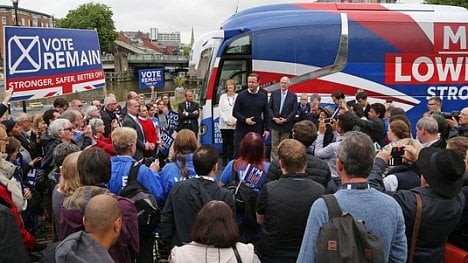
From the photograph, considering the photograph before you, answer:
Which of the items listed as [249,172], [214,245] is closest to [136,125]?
[249,172]

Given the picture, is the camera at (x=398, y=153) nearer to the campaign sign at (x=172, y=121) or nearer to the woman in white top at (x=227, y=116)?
the woman in white top at (x=227, y=116)

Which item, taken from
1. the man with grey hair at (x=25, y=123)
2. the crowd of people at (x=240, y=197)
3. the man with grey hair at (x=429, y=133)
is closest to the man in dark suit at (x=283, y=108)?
the crowd of people at (x=240, y=197)

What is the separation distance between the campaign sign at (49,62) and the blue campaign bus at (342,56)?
7.45 ft

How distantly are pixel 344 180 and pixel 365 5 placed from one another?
27.9ft

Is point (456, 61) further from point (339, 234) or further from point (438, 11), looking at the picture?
point (339, 234)

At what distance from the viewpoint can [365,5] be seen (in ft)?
32.2

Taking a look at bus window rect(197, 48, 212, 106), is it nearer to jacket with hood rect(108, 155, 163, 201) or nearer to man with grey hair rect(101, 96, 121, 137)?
man with grey hair rect(101, 96, 121, 137)

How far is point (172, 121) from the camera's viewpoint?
10.2 meters

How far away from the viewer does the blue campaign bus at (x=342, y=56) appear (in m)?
8.84

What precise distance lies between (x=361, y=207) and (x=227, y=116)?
6218 millimetres

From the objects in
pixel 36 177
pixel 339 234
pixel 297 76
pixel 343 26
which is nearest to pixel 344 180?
pixel 339 234

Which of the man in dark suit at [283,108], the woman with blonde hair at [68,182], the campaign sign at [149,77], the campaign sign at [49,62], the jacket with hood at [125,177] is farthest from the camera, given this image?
the campaign sign at [149,77]

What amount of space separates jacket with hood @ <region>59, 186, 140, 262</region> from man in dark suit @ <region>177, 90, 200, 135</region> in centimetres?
676

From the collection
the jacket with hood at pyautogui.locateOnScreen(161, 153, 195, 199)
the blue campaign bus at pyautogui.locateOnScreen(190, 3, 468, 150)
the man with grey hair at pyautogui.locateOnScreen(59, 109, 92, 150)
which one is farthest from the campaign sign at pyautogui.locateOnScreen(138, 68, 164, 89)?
the jacket with hood at pyautogui.locateOnScreen(161, 153, 195, 199)
